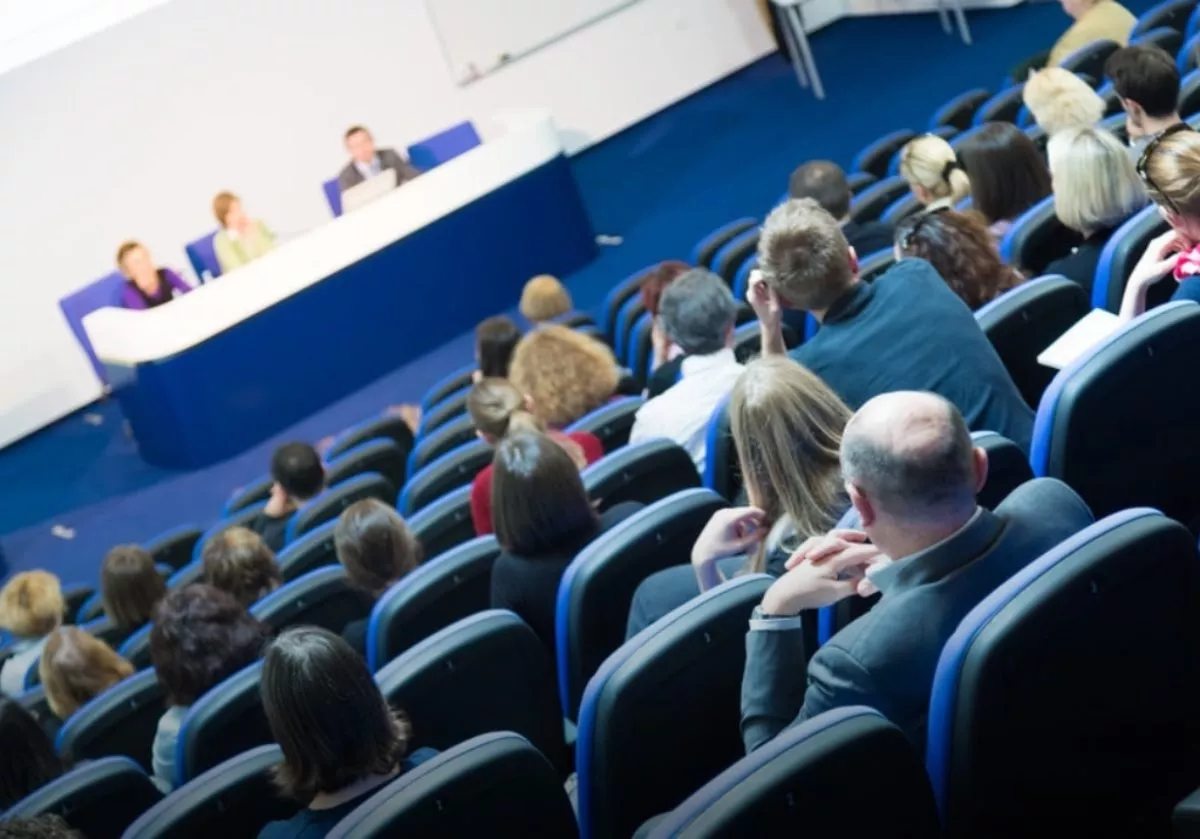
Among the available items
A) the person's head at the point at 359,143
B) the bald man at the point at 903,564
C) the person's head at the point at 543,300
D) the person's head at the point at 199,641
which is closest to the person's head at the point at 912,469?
the bald man at the point at 903,564

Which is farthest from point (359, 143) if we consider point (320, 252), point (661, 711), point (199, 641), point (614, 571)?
point (661, 711)

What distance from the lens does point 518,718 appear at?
279cm

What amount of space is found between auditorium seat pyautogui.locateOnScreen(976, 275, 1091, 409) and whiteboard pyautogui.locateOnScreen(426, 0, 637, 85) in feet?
25.8

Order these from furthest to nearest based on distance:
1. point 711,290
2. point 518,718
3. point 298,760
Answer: point 711,290
point 518,718
point 298,760

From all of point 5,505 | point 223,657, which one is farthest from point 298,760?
point 5,505

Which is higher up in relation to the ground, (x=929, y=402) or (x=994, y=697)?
(x=929, y=402)

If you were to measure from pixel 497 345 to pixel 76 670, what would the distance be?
2017mm

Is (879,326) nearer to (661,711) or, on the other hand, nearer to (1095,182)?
(1095,182)

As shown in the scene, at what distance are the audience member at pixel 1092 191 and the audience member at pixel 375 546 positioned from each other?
5.75 feet

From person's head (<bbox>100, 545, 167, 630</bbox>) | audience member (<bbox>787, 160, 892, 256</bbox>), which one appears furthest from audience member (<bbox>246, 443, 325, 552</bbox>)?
audience member (<bbox>787, 160, 892, 256</bbox>)

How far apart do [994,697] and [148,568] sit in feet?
11.2

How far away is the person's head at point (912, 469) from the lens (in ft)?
5.83

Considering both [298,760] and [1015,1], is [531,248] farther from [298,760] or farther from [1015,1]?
[298,760]

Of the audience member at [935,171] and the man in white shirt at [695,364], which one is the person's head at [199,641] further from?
the audience member at [935,171]
